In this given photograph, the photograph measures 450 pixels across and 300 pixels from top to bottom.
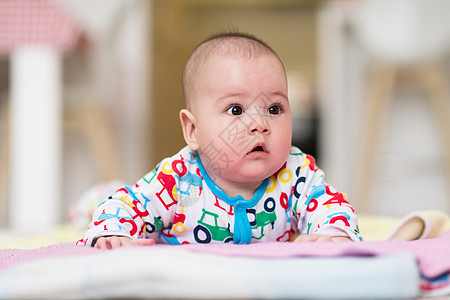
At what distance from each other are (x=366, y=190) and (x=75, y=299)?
1737 mm

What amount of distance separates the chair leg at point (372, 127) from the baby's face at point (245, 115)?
1380 millimetres

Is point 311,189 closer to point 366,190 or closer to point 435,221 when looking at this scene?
point 435,221

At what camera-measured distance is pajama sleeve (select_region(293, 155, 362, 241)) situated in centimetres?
71

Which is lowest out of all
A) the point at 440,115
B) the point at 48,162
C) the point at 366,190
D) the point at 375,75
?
the point at 366,190

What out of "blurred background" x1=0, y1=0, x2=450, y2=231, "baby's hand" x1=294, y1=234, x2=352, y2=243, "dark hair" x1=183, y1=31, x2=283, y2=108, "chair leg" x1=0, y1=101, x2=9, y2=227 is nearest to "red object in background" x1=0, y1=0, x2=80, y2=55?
"blurred background" x1=0, y1=0, x2=450, y2=231

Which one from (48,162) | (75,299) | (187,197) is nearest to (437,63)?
(48,162)

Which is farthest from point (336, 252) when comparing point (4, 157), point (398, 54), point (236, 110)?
point (4, 157)

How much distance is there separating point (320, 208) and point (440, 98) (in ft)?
4.75

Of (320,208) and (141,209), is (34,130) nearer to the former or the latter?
(141,209)

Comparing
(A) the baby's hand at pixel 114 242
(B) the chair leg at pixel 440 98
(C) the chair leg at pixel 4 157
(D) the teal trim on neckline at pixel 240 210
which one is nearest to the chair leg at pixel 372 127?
(B) the chair leg at pixel 440 98

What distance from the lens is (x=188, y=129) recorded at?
78 cm

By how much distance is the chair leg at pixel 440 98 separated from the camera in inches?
78.6

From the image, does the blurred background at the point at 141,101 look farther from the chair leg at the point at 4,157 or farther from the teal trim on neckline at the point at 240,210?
the teal trim on neckline at the point at 240,210

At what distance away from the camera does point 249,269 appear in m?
0.47
